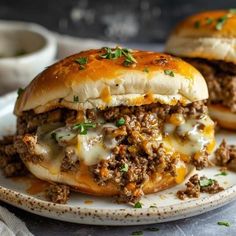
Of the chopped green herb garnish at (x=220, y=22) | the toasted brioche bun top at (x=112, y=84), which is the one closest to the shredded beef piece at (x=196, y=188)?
the toasted brioche bun top at (x=112, y=84)

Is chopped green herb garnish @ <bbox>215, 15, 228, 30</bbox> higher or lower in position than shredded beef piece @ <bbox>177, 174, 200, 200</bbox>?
higher

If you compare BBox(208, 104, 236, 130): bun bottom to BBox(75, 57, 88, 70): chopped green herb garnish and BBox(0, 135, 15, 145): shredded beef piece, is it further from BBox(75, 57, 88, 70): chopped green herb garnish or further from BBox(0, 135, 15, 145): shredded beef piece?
BBox(0, 135, 15, 145): shredded beef piece

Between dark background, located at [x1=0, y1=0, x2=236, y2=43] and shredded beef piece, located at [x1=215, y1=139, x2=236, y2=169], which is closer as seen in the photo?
shredded beef piece, located at [x1=215, y1=139, x2=236, y2=169]

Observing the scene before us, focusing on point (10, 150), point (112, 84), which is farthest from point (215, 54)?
point (10, 150)

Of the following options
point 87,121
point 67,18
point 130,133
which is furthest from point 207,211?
point 67,18

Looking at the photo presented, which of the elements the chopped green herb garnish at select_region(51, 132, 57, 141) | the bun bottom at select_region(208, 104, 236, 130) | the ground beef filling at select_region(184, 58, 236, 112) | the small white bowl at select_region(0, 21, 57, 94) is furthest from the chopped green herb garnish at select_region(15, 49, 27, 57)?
the chopped green herb garnish at select_region(51, 132, 57, 141)

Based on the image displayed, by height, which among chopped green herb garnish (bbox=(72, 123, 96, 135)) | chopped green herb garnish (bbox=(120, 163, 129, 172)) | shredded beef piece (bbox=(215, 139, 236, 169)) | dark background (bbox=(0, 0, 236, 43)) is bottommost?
dark background (bbox=(0, 0, 236, 43))

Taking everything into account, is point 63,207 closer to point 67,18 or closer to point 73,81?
point 73,81
